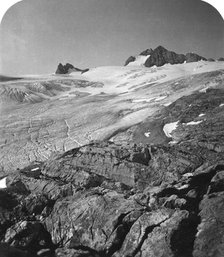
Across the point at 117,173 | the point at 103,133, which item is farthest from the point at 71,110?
the point at 117,173

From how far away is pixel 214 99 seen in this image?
33.0 ft

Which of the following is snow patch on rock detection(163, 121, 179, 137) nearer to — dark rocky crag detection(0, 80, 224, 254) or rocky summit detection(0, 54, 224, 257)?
rocky summit detection(0, 54, 224, 257)

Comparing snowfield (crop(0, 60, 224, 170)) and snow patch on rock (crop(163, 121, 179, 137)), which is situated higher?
snowfield (crop(0, 60, 224, 170))

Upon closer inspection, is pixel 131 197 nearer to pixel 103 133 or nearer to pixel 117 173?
pixel 117 173

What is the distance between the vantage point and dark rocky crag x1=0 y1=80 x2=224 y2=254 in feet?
26.9

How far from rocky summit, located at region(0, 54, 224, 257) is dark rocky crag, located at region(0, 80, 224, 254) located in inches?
0.8

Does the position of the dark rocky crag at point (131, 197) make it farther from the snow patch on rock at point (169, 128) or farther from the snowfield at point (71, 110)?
the snowfield at point (71, 110)

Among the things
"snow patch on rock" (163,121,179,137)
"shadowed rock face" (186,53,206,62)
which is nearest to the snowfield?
"snow patch on rock" (163,121,179,137)

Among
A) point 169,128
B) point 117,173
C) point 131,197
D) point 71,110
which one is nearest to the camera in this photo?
point 131,197

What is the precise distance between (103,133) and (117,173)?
93cm

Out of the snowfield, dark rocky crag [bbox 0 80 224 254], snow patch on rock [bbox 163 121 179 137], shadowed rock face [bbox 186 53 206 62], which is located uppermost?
shadowed rock face [bbox 186 53 206 62]

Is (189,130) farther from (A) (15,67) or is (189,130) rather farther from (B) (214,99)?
(A) (15,67)

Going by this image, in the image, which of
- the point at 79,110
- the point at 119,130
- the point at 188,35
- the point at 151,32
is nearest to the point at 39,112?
the point at 79,110

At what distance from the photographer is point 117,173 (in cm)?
967
